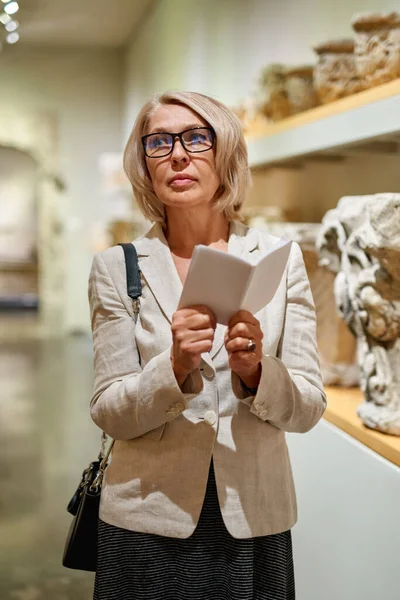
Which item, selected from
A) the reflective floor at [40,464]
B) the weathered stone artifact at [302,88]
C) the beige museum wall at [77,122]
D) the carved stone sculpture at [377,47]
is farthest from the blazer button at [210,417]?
the beige museum wall at [77,122]

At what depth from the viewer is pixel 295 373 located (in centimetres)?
183

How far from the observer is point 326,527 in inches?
108

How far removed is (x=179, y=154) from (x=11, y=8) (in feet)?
20.1

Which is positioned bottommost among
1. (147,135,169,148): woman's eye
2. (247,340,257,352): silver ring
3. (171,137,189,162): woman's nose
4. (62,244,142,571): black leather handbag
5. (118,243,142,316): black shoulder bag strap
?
(62,244,142,571): black leather handbag

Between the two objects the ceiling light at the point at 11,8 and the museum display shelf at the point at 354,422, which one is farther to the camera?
the ceiling light at the point at 11,8

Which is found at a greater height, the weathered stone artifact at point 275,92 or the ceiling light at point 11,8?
the ceiling light at point 11,8

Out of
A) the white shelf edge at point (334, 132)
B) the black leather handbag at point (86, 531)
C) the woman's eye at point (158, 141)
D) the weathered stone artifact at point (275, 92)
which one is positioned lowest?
the black leather handbag at point (86, 531)

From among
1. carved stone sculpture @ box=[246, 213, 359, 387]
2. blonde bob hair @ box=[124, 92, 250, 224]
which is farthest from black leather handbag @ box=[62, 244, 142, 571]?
carved stone sculpture @ box=[246, 213, 359, 387]

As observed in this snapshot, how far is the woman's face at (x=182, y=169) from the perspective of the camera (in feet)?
6.00

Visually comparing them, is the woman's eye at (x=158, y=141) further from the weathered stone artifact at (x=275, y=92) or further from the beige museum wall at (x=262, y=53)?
the weathered stone artifact at (x=275, y=92)

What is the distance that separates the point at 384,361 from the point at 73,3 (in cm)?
692

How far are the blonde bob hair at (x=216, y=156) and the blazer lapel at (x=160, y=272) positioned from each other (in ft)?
0.32

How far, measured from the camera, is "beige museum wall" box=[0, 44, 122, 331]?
1254 centimetres

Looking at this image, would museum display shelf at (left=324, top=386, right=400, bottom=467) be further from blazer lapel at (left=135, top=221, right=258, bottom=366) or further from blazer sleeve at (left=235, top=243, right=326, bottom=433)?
blazer lapel at (left=135, top=221, right=258, bottom=366)
